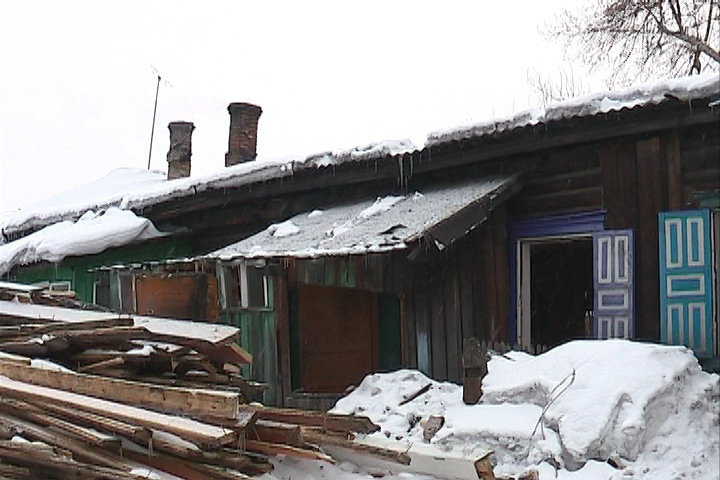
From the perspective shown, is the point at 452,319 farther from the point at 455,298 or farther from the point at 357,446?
the point at 357,446

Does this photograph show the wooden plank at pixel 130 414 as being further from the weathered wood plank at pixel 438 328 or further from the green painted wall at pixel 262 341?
the green painted wall at pixel 262 341

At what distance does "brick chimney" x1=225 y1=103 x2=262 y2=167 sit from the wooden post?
24.5 ft

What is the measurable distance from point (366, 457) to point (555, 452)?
1240 mm

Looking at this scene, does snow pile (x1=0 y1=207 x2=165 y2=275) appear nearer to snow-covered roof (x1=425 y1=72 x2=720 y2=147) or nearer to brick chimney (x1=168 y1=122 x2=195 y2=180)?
brick chimney (x1=168 y1=122 x2=195 y2=180)

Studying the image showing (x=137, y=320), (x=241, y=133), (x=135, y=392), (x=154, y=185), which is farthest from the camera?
(x=241, y=133)

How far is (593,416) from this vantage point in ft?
16.2

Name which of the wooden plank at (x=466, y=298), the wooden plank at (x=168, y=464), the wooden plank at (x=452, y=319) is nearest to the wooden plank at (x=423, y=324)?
the wooden plank at (x=452, y=319)

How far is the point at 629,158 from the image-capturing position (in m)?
6.82

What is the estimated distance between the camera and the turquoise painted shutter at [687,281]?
6.27 metres

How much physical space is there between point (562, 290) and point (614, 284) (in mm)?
4430

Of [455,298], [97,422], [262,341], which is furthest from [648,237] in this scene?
[97,422]

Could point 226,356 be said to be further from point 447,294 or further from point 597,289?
point 597,289

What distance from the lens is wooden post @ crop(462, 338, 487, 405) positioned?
6039mm

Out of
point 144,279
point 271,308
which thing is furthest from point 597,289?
point 144,279
